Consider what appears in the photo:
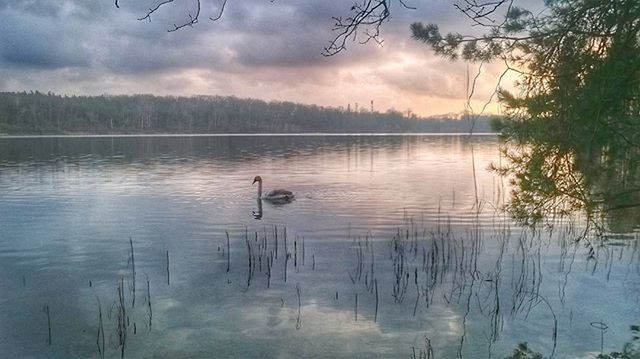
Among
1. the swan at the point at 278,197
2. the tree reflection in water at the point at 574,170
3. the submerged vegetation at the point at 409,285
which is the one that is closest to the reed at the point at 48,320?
the submerged vegetation at the point at 409,285

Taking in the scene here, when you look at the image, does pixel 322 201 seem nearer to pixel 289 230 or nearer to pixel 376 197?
pixel 376 197

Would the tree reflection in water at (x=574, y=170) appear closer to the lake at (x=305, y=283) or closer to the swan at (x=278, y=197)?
the lake at (x=305, y=283)

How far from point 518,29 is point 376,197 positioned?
62.4 feet

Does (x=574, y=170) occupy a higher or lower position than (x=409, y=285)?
higher

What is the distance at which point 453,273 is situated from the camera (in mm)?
13383

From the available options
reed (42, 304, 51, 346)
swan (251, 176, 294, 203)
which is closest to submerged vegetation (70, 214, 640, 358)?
reed (42, 304, 51, 346)

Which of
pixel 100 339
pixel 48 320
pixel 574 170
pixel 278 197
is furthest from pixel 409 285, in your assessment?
pixel 278 197

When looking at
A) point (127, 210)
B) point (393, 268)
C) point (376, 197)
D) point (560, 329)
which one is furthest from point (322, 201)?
point (560, 329)

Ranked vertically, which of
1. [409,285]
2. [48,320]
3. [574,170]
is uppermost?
[574,170]

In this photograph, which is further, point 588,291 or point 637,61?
point 588,291

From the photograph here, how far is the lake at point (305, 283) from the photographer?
9.26 meters

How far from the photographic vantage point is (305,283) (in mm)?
12531

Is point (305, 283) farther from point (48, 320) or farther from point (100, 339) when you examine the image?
point (48, 320)

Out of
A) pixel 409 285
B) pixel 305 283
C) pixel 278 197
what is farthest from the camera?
Answer: pixel 278 197
